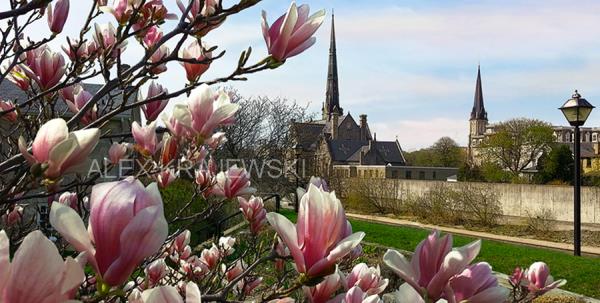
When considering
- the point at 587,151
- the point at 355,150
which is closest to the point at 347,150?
the point at 355,150

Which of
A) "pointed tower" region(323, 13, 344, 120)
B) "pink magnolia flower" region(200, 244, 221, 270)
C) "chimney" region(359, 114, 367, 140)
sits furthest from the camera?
"pointed tower" region(323, 13, 344, 120)

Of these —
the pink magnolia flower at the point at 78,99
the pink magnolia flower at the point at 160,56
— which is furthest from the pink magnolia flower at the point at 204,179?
the pink magnolia flower at the point at 160,56

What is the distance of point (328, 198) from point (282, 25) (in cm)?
51

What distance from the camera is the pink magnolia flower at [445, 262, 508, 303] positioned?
0.78 metres

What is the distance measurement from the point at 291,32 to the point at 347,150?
155 ft

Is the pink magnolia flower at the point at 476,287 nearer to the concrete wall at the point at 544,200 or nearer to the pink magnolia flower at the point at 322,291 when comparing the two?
the pink magnolia flower at the point at 322,291

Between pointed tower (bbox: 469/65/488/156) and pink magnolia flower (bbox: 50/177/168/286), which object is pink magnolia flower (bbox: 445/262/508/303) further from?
pointed tower (bbox: 469/65/488/156)

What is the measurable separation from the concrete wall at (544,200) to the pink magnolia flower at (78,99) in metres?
18.4

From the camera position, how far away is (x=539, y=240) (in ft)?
53.9

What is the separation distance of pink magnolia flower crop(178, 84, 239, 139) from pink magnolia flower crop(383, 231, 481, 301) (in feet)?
2.01

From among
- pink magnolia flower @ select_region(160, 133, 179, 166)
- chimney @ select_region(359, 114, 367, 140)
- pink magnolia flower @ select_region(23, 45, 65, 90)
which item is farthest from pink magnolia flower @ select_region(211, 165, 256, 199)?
chimney @ select_region(359, 114, 367, 140)

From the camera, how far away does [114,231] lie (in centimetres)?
55

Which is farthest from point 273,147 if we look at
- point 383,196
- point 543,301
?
point 543,301

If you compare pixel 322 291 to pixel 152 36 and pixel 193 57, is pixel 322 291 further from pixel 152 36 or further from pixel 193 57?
pixel 152 36
